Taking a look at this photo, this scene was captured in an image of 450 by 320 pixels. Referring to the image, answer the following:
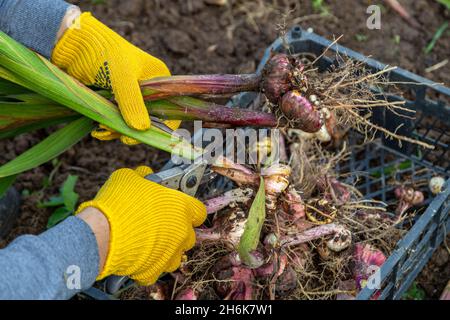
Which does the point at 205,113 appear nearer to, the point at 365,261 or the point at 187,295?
the point at 187,295

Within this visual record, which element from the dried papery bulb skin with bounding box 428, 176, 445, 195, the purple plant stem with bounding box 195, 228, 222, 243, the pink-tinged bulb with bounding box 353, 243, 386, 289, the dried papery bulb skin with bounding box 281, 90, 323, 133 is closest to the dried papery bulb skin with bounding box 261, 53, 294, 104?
the dried papery bulb skin with bounding box 281, 90, 323, 133

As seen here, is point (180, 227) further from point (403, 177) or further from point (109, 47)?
point (403, 177)

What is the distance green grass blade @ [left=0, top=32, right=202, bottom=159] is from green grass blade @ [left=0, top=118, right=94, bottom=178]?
9cm

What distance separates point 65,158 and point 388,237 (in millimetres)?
1122

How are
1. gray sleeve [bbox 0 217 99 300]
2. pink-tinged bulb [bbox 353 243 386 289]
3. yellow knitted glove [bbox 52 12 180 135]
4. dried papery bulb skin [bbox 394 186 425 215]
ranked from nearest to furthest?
gray sleeve [bbox 0 217 99 300], yellow knitted glove [bbox 52 12 180 135], pink-tinged bulb [bbox 353 243 386 289], dried papery bulb skin [bbox 394 186 425 215]

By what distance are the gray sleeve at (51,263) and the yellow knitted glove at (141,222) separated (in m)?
0.07

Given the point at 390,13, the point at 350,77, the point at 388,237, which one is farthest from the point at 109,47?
the point at 390,13

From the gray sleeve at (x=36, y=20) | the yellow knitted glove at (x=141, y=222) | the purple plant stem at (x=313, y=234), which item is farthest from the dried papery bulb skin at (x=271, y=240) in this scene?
the gray sleeve at (x=36, y=20)

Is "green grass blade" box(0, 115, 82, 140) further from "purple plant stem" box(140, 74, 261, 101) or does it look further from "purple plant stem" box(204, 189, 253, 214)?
"purple plant stem" box(204, 189, 253, 214)

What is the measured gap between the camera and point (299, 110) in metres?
1.48

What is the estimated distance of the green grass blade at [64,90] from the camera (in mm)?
1446

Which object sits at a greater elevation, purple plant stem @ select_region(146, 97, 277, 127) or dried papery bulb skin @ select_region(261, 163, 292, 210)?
purple plant stem @ select_region(146, 97, 277, 127)

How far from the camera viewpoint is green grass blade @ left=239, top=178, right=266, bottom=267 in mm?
1457

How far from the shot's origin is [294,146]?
1.94 meters
